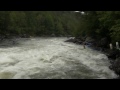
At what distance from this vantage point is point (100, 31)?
31.4 meters

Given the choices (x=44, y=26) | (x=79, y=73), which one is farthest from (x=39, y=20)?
(x=79, y=73)

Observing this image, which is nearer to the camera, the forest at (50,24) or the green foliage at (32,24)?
the forest at (50,24)

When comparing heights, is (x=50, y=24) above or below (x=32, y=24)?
above

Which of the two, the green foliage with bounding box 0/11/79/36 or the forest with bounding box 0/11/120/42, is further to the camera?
the green foliage with bounding box 0/11/79/36

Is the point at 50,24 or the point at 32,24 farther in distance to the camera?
the point at 50,24
